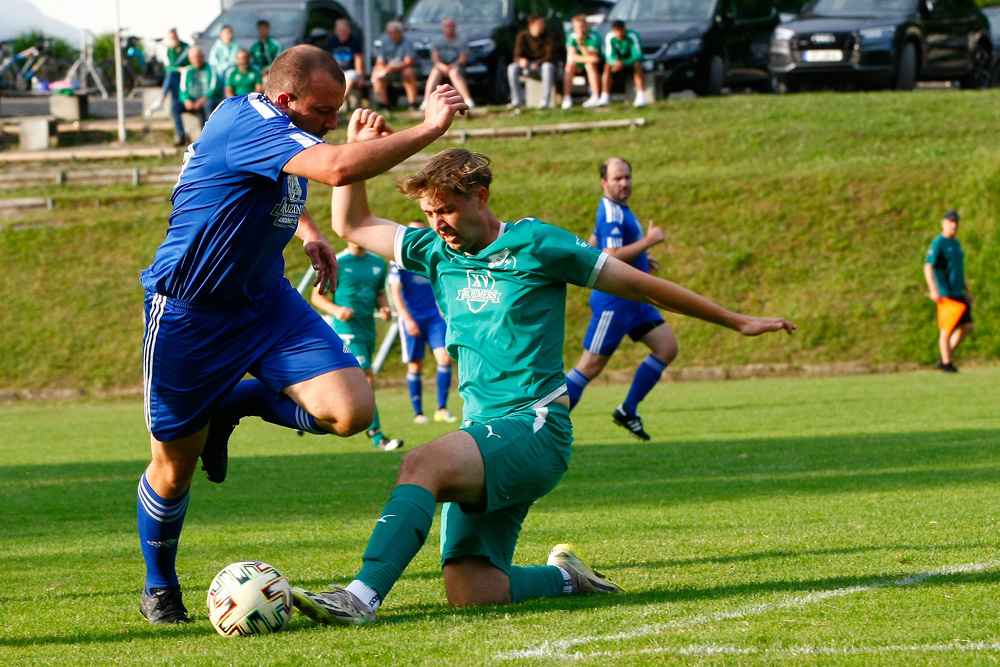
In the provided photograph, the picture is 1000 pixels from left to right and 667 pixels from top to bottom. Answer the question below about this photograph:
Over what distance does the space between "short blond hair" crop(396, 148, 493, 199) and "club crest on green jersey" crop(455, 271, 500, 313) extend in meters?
0.34

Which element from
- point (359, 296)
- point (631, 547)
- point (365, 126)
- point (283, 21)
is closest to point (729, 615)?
point (631, 547)

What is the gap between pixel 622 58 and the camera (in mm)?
24875

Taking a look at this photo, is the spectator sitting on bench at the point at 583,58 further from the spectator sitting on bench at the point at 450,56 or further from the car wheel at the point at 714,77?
the car wheel at the point at 714,77

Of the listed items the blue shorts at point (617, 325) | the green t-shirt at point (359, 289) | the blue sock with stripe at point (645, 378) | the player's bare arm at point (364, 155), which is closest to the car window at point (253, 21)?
the green t-shirt at point (359, 289)

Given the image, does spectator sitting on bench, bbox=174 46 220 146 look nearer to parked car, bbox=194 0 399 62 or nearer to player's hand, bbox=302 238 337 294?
parked car, bbox=194 0 399 62

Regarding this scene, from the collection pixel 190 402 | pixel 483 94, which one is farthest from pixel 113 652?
pixel 483 94

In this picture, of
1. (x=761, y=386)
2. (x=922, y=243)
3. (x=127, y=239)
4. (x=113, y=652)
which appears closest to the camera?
(x=113, y=652)

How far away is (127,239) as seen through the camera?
68.6ft

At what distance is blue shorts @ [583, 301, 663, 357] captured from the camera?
1088 centimetres

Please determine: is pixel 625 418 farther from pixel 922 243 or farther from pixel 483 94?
pixel 483 94

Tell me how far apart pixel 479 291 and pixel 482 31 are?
70.8 feet

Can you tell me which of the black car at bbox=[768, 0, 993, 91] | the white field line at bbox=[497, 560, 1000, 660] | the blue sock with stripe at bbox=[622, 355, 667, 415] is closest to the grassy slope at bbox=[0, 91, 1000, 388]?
the black car at bbox=[768, 0, 993, 91]

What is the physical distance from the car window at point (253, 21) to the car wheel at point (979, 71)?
48.5 ft

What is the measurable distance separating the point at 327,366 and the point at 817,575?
2106 mm
